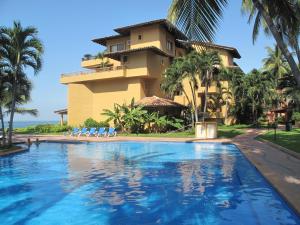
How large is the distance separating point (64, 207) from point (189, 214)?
295 cm

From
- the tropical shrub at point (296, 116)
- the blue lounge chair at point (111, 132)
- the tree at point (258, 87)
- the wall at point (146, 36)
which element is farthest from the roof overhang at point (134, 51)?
Answer: the tropical shrub at point (296, 116)

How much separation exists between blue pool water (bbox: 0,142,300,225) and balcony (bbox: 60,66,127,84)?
57.9 feet

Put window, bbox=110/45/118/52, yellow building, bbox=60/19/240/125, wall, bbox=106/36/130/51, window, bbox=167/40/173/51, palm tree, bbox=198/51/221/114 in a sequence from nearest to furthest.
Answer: palm tree, bbox=198/51/221/114, yellow building, bbox=60/19/240/125, window, bbox=167/40/173/51, wall, bbox=106/36/130/51, window, bbox=110/45/118/52

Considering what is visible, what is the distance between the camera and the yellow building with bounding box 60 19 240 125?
34.0m

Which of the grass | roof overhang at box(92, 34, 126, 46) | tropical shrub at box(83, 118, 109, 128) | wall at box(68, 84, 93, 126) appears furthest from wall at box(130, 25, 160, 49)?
the grass

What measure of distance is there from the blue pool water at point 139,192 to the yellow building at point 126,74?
17533mm

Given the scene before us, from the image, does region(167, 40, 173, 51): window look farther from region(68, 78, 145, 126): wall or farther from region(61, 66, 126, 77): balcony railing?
region(61, 66, 126, 77): balcony railing

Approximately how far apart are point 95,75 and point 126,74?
3.64 meters

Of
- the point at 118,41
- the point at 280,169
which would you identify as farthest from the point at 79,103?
the point at 280,169

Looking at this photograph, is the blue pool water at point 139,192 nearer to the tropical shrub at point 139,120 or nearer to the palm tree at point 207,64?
the palm tree at point 207,64

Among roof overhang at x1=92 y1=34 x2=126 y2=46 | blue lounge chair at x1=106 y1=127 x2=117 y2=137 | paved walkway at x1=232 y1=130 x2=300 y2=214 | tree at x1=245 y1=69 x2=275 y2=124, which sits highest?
roof overhang at x1=92 y1=34 x2=126 y2=46

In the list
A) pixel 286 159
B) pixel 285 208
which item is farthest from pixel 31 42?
pixel 285 208

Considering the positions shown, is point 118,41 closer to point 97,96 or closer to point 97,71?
point 97,71

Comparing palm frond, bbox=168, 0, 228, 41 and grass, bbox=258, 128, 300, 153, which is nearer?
palm frond, bbox=168, 0, 228, 41
